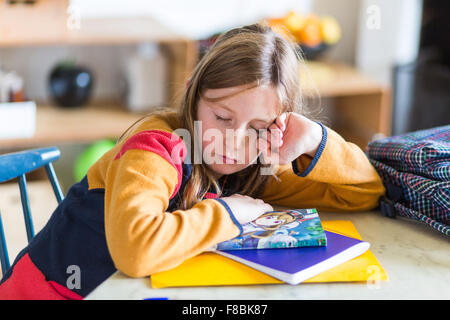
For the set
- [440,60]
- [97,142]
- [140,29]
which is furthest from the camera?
[440,60]

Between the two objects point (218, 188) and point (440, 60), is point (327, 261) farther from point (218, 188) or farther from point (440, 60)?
point (440, 60)

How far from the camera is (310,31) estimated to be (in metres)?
2.72

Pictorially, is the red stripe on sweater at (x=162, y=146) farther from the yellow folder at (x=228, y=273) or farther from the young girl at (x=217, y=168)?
the yellow folder at (x=228, y=273)

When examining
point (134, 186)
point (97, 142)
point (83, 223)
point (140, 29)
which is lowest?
point (97, 142)

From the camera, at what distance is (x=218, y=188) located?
110 centimetres

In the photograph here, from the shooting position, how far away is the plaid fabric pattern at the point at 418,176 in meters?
1.02

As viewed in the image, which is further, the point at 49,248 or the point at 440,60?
the point at 440,60

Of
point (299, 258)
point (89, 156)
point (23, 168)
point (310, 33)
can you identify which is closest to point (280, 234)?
point (299, 258)

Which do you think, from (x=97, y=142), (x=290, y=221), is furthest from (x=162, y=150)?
(x=97, y=142)

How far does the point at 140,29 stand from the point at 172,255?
189 cm

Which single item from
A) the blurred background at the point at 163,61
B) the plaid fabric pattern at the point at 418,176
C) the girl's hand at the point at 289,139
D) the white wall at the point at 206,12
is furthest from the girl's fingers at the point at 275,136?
the white wall at the point at 206,12

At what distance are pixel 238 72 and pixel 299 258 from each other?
350 mm

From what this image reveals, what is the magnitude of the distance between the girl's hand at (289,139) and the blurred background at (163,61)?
4.37 ft
